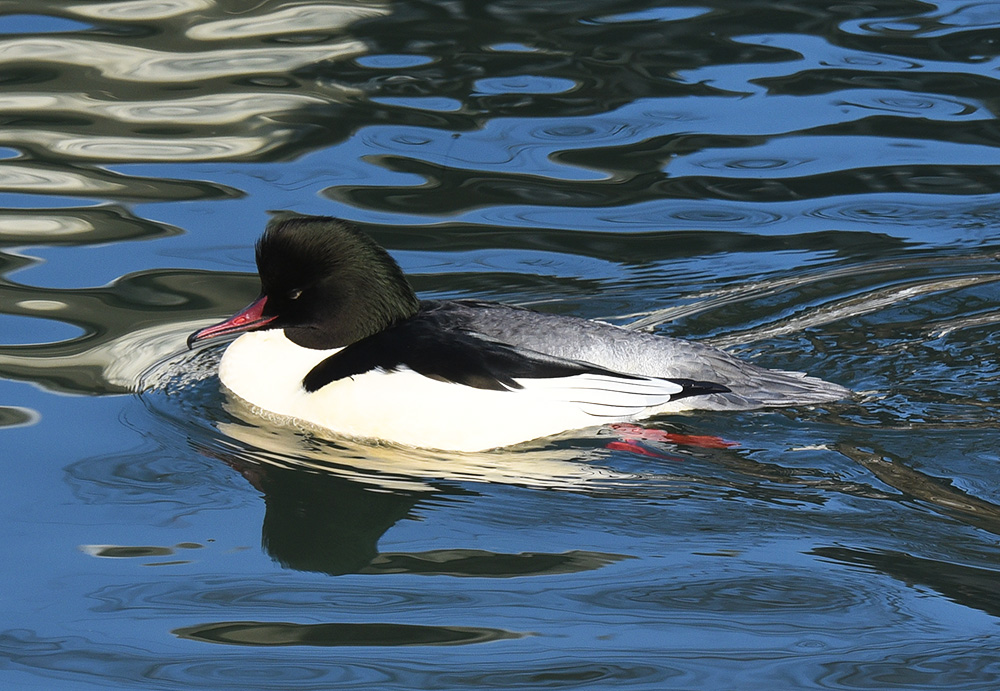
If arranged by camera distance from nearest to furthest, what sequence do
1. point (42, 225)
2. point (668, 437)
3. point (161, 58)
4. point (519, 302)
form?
point (668, 437), point (519, 302), point (42, 225), point (161, 58)

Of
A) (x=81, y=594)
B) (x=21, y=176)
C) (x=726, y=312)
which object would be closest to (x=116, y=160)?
(x=21, y=176)

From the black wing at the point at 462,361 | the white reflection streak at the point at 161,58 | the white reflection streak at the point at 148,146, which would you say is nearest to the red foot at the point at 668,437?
the black wing at the point at 462,361

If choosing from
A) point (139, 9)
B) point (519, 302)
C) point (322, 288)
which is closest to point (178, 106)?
point (139, 9)

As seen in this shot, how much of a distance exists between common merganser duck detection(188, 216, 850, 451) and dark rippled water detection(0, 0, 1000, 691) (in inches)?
5.0

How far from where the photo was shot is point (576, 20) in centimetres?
1076

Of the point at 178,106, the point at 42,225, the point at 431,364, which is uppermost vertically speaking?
the point at 178,106

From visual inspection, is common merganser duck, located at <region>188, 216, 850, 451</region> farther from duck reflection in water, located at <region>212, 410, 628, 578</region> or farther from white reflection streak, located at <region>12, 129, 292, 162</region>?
white reflection streak, located at <region>12, 129, 292, 162</region>

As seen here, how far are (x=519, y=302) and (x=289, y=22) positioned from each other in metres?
4.69

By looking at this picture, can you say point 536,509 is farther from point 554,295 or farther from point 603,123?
point 603,123

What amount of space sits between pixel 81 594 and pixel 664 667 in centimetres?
189

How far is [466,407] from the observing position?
217 inches

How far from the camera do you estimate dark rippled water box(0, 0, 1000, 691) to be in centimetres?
431

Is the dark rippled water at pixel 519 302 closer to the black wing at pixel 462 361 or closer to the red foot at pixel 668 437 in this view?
the red foot at pixel 668 437

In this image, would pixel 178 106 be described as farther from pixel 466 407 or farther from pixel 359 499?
pixel 359 499
